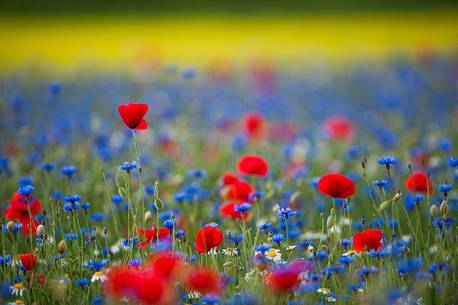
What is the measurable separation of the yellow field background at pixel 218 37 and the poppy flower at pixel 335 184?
8442 mm

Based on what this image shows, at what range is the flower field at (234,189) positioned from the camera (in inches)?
88.0

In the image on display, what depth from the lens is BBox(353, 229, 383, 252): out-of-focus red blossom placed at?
2.24 meters

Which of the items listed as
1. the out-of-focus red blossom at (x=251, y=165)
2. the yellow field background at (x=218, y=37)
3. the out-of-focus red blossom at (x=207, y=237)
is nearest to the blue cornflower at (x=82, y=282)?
the out-of-focus red blossom at (x=207, y=237)

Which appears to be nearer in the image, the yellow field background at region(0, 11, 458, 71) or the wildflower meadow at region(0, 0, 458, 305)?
the wildflower meadow at region(0, 0, 458, 305)

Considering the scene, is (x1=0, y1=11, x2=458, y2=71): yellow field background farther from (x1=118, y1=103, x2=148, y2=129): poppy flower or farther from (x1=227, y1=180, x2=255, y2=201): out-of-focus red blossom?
(x1=118, y1=103, x2=148, y2=129): poppy flower

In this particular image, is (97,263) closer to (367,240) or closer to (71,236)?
(71,236)

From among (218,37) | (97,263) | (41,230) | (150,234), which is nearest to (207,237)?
(150,234)

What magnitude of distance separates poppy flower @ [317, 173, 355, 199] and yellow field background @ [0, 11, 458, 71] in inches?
332

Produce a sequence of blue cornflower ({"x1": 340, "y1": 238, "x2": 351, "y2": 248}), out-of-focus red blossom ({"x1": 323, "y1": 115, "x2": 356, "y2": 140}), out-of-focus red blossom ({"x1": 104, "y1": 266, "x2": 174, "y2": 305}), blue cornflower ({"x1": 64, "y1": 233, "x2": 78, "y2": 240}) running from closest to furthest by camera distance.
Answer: out-of-focus red blossom ({"x1": 104, "y1": 266, "x2": 174, "y2": 305}) → blue cornflower ({"x1": 64, "y1": 233, "x2": 78, "y2": 240}) → blue cornflower ({"x1": 340, "y1": 238, "x2": 351, "y2": 248}) → out-of-focus red blossom ({"x1": 323, "y1": 115, "x2": 356, "y2": 140})

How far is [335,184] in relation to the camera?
2348 millimetres

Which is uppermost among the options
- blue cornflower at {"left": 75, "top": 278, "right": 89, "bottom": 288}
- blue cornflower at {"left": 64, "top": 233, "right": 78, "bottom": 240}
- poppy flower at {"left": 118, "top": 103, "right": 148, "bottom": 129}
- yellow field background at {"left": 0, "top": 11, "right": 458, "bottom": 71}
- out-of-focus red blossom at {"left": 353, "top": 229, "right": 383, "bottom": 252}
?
yellow field background at {"left": 0, "top": 11, "right": 458, "bottom": 71}

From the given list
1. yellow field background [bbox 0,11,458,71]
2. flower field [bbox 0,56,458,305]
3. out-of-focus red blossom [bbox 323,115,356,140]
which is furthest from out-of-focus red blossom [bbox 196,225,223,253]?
yellow field background [bbox 0,11,458,71]

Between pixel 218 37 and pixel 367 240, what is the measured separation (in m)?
14.6

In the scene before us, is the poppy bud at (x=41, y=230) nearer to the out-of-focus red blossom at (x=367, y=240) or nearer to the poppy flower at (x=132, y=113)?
the poppy flower at (x=132, y=113)
